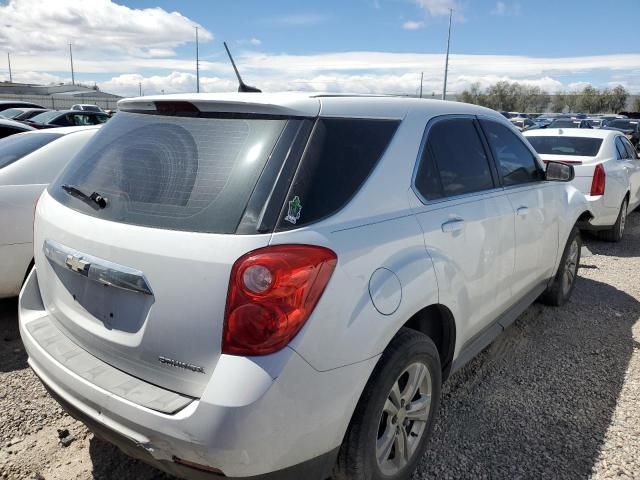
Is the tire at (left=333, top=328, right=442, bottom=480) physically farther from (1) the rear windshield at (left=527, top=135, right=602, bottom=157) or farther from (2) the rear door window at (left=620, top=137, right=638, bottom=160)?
(2) the rear door window at (left=620, top=137, right=638, bottom=160)

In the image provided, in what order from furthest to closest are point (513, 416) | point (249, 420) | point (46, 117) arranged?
point (46, 117), point (513, 416), point (249, 420)

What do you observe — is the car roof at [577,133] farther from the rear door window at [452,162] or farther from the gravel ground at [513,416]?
the rear door window at [452,162]

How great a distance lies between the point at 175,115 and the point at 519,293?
2.58 m

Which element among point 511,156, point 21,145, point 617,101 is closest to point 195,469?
point 511,156

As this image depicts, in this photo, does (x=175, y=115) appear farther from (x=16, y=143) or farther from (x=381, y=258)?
(x=16, y=143)

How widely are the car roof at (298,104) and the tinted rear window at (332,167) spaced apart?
6 cm

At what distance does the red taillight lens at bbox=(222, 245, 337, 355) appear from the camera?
1.72m

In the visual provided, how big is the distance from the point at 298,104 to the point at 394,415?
4.60ft

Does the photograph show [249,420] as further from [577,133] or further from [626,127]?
[626,127]

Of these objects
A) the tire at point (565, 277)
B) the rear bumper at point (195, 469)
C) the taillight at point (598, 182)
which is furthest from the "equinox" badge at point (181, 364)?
the taillight at point (598, 182)

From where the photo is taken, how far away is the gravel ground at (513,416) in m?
2.59

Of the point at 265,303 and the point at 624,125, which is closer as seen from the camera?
the point at 265,303

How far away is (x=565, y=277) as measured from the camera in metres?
4.70

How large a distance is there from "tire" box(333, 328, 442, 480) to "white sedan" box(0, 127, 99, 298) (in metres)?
2.88
